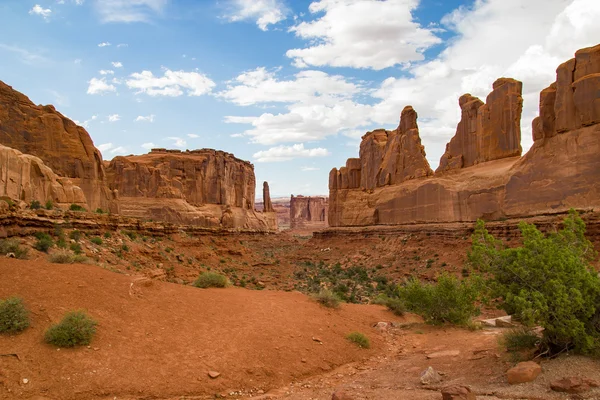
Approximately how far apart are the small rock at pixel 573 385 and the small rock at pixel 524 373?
506 millimetres

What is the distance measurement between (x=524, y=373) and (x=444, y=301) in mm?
6966

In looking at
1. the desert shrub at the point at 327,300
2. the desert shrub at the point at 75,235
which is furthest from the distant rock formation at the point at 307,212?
the desert shrub at the point at 327,300

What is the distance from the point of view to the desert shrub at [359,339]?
10977 mm

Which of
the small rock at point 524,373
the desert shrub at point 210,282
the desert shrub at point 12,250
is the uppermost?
the desert shrub at point 12,250

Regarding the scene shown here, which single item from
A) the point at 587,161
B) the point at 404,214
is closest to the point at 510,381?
the point at 587,161

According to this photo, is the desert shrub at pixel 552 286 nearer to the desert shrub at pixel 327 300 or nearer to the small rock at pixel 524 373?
the small rock at pixel 524 373

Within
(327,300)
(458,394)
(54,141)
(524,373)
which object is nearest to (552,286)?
(524,373)

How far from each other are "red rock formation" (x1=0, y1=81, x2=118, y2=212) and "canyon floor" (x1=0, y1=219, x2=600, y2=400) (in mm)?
20403

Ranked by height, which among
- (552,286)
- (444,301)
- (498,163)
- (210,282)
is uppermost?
(498,163)

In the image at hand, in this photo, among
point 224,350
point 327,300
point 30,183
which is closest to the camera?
point 224,350

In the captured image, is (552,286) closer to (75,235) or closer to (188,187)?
(75,235)

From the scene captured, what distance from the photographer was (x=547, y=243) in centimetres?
750

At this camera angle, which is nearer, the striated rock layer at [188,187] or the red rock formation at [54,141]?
the red rock formation at [54,141]

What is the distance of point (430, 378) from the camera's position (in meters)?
7.62
